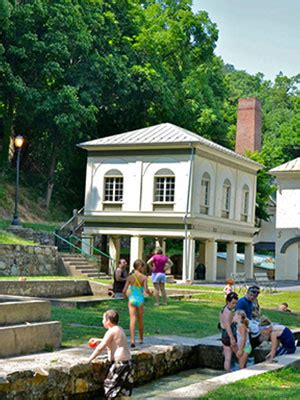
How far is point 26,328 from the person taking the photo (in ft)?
37.1

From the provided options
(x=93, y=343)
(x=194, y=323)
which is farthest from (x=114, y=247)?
(x=93, y=343)

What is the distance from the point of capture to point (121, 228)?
35.6 m

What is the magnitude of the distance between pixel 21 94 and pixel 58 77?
2.54 metres

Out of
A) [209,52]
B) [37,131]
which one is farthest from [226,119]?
[37,131]

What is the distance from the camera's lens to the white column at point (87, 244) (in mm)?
35094

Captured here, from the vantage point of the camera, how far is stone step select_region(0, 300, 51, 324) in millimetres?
11273

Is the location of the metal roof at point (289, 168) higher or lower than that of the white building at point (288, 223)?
higher

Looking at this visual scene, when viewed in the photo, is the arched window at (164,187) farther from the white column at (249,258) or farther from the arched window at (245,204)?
the white column at (249,258)

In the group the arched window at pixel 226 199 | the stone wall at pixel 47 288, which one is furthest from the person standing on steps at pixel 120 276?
the arched window at pixel 226 199

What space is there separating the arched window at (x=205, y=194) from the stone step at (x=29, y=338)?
23467 mm

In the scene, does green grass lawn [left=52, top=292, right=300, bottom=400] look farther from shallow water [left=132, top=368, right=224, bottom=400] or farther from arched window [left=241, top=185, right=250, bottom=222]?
arched window [left=241, top=185, right=250, bottom=222]

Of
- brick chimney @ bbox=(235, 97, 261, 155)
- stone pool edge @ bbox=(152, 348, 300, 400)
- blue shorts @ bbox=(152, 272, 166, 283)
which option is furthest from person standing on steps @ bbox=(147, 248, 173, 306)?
brick chimney @ bbox=(235, 97, 261, 155)

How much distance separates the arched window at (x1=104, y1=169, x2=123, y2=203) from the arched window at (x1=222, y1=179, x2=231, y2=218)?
223 inches

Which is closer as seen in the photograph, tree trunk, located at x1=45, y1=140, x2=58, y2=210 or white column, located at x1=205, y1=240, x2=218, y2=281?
white column, located at x1=205, y1=240, x2=218, y2=281
